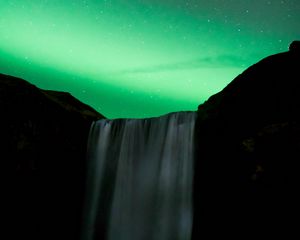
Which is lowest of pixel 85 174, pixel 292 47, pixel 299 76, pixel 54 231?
pixel 54 231

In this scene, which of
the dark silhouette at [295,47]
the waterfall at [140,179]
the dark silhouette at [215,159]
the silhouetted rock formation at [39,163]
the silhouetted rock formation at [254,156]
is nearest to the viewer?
the silhouetted rock formation at [254,156]

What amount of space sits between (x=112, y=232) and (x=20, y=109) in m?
5.38

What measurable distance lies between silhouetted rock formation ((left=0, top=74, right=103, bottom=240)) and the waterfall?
0.68 meters

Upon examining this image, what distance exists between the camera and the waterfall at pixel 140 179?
29.7 ft

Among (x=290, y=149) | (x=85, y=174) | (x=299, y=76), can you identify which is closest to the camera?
(x=290, y=149)

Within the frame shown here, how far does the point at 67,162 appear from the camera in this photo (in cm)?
1048

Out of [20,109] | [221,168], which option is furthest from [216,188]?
[20,109]

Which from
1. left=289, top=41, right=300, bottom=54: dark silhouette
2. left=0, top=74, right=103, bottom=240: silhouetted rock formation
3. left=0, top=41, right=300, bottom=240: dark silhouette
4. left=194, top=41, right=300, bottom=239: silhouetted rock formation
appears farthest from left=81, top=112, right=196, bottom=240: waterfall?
left=289, top=41, right=300, bottom=54: dark silhouette

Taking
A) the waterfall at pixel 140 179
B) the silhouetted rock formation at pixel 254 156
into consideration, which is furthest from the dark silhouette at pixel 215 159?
the waterfall at pixel 140 179

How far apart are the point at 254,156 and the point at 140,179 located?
4.82 m

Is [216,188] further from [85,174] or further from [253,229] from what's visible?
[85,174]

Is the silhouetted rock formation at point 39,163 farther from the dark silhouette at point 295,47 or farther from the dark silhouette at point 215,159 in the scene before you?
the dark silhouette at point 295,47

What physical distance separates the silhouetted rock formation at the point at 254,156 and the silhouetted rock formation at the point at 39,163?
5.02m

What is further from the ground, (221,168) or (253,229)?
(221,168)
